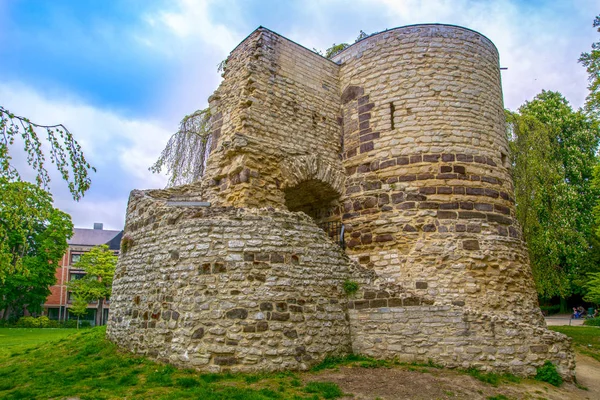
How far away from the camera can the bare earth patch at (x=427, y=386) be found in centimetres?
641

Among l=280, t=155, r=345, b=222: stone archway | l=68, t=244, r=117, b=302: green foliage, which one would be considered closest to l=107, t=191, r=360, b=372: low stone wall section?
l=280, t=155, r=345, b=222: stone archway

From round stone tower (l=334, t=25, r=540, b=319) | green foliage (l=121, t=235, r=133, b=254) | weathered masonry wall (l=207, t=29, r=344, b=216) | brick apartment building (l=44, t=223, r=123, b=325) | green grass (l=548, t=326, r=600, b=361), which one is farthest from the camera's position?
brick apartment building (l=44, t=223, r=123, b=325)

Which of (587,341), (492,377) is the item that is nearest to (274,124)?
(492,377)

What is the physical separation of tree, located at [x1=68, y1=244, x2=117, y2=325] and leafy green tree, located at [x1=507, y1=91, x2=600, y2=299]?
27.6 m

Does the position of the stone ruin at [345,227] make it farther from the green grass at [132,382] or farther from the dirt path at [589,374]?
the dirt path at [589,374]

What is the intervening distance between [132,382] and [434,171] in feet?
23.5

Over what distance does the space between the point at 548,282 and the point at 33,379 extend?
57.5 ft

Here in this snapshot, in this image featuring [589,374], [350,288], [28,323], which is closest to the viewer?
[350,288]

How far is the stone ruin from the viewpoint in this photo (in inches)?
302

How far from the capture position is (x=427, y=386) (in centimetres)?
671

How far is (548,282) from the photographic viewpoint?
Answer: 57.2 ft

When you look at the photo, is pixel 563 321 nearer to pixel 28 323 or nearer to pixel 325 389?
pixel 325 389

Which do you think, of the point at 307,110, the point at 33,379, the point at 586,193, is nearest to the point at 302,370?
the point at 33,379

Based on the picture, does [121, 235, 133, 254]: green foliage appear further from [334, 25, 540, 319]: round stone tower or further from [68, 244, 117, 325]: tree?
[68, 244, 117, 325]: tree
